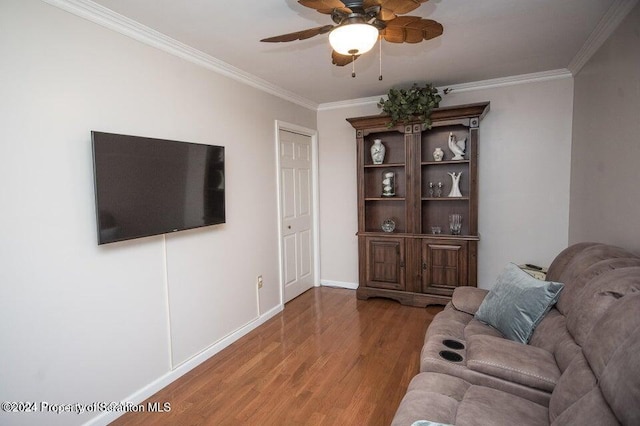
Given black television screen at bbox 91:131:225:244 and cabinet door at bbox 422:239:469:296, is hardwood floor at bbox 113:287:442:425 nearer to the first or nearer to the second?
cabinet door at bbox 422:239:469:296

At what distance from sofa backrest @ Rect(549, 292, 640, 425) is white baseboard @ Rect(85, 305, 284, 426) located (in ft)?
7.64

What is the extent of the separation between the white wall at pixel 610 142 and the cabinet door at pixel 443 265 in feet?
3.48

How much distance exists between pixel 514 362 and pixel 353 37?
170 cm

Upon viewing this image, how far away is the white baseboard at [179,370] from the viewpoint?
2.08 meters

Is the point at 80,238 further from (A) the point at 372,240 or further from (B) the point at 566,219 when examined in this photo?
(B) the point at 566,219

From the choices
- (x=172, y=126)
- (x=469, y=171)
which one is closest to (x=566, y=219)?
(x=469, y=171)

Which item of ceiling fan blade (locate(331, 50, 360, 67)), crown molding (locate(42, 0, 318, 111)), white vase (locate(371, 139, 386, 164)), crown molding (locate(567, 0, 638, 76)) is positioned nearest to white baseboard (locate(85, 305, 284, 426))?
Answer: white vase (locate(371, 139, 386, 164))

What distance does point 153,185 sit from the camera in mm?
2283

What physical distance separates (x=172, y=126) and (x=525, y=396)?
8.75 feet

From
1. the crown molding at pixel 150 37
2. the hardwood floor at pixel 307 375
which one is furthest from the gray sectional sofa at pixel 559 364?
the crown molding at pixel 150 37

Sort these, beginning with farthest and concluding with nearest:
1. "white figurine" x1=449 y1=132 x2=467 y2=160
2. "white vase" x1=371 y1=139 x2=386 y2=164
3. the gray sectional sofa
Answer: "white vase" x1=371 y1=139 x2=386 y2=164 → "white figurine" x1=449 y1=132 x2=467 y2=160 → the gray sectional sofa

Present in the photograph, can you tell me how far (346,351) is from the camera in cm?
291

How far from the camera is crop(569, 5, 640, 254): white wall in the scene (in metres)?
2.07

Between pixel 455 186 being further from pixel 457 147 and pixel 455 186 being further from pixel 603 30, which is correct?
pixel 603 30
